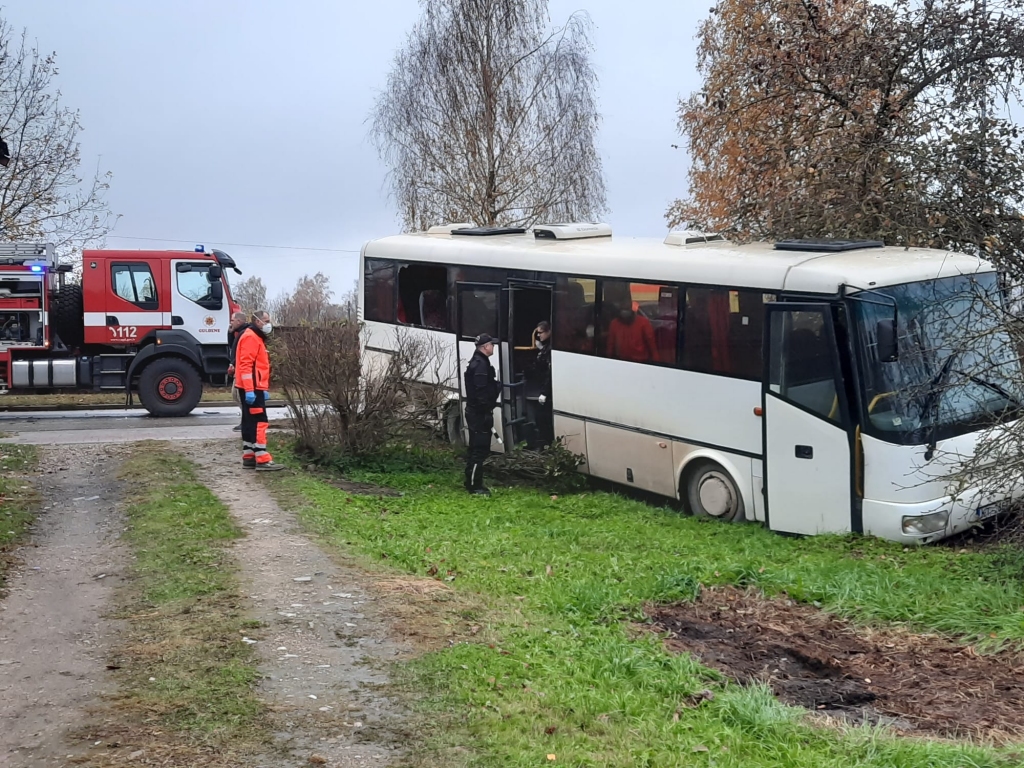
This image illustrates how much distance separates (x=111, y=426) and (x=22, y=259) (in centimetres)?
372

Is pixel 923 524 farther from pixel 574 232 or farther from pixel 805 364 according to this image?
pixel 574 232

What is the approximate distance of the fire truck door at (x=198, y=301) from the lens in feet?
66.3

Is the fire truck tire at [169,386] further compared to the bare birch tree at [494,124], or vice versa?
the bare birch tree at [494,124]

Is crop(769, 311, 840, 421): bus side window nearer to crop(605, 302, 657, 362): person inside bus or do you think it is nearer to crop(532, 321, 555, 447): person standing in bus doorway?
crop(605, 302, 657, 362): person inside bus

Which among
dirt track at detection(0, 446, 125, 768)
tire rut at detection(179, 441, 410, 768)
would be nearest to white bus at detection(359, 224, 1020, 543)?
tire rut at detection(179, 441, 410, 768)

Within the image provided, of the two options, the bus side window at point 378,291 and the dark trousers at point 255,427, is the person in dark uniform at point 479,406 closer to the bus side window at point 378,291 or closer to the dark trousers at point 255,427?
the dark trousers at point 255,427

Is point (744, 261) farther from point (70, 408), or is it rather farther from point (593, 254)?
point (70, 408)

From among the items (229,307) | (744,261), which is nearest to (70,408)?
(229,307)

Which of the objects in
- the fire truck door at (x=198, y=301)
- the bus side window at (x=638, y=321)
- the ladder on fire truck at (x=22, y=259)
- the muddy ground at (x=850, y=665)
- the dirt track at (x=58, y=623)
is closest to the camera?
the dirt track at (x=58, y=623)

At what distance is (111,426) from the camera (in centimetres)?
1917

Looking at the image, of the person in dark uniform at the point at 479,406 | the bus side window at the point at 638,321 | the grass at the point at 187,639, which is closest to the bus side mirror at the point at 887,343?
the bus side window at the point at 638,321

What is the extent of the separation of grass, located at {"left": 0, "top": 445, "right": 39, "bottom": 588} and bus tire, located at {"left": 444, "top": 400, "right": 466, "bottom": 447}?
195 inches

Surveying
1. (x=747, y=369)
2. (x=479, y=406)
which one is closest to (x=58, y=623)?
(x=479, y=406)

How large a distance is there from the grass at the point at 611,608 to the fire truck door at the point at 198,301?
8.43m
